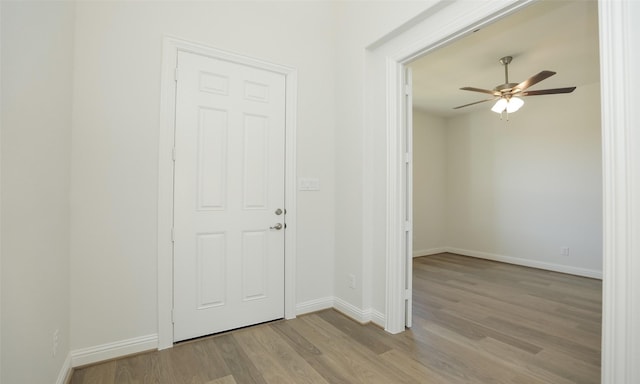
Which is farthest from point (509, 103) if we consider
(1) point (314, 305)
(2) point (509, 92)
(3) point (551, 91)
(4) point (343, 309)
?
(1) point (314, 305)

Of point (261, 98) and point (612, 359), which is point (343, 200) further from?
point (612, 359)

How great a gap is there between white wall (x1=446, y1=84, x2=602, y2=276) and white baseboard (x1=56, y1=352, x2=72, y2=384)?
586 centimetres

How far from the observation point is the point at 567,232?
457 cm

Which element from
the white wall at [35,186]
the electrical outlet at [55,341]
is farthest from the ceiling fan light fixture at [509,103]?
the electrical outlet at [55,341]

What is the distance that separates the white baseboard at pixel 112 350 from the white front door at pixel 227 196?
19 centimetres

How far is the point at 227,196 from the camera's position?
249cm

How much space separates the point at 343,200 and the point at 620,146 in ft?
6.44

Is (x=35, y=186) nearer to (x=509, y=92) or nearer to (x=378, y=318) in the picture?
(x=378, y=318)

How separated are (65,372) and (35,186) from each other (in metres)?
1.21

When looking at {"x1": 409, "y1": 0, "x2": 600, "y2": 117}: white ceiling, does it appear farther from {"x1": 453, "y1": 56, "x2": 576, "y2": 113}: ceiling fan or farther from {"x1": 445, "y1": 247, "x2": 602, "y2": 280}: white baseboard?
{"x1": 445, "y1": 247, "x2": 602, "y2": 280}: white baseboard

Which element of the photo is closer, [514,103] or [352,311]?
[352,311]

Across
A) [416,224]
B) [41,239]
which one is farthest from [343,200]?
[416,224]

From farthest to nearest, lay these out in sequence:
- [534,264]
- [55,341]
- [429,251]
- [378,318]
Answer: [429,251], [534,264], [378,318], [55,341]

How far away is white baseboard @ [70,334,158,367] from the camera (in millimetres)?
1981
